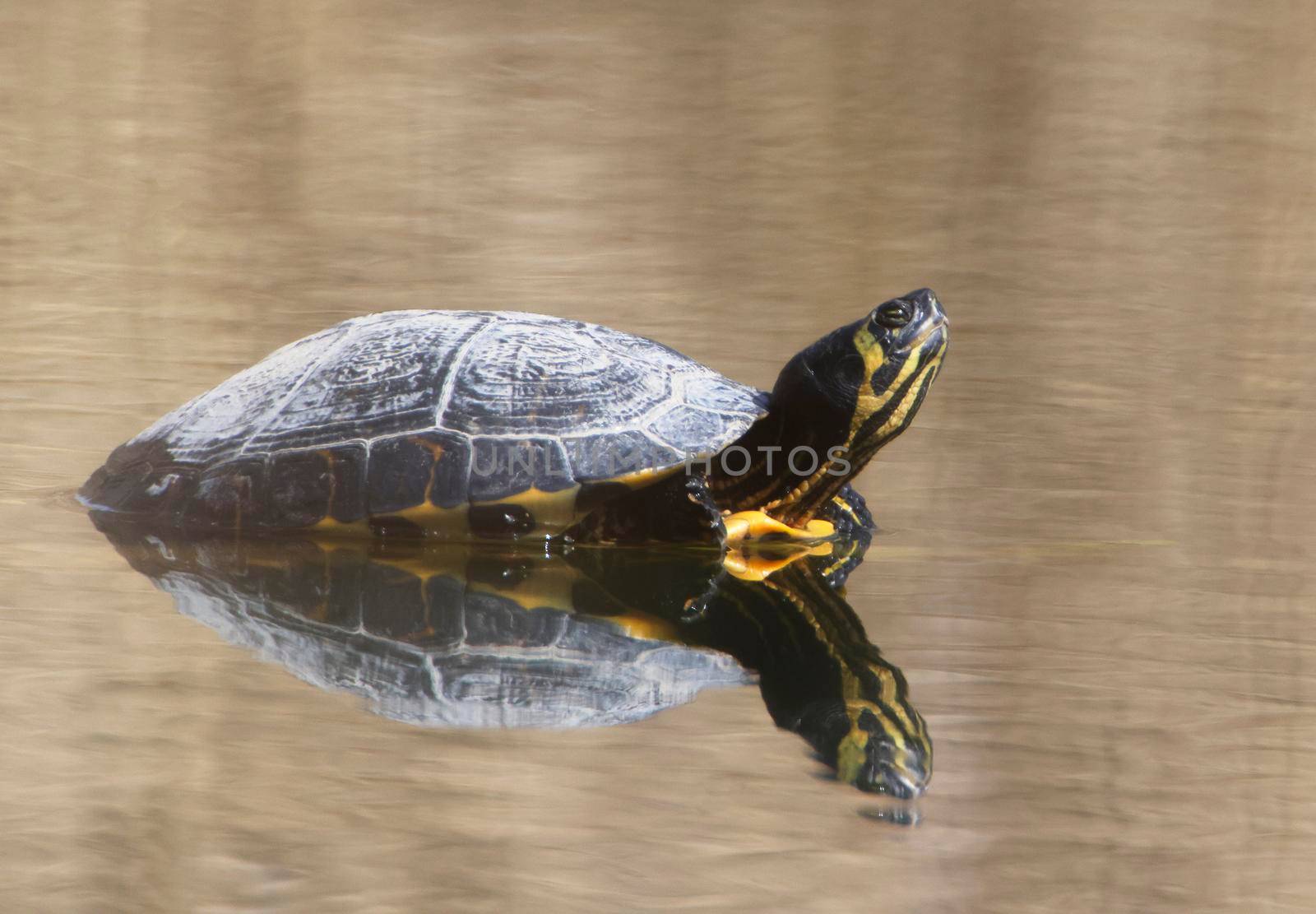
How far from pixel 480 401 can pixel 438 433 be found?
0.53 feet

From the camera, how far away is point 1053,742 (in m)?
2.17

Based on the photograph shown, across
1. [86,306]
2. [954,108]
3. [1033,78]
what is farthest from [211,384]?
[1033,78]

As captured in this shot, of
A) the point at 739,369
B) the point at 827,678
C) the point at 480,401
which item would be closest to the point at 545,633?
the point at 827,678

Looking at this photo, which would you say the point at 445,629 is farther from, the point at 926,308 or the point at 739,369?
the point at 739,369

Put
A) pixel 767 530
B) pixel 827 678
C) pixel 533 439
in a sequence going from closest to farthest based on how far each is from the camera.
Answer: pixel 827 678 < pixel 533 439 < pixel 767 530

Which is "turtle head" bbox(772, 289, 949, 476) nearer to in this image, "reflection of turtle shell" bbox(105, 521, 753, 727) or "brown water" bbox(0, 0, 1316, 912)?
"brown water" bbox(0, 0, 1316, 912)

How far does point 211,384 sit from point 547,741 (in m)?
4.45

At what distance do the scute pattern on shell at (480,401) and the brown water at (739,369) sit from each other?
59cm

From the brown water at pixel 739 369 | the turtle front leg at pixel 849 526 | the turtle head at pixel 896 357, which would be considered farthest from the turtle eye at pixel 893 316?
the brown water at pixel 739 369

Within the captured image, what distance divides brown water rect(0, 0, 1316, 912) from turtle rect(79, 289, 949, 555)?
0.40m

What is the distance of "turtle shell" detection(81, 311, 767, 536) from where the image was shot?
11.5ft

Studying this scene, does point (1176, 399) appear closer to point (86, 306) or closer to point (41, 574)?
point (41, 574)

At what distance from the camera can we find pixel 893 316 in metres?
3.67

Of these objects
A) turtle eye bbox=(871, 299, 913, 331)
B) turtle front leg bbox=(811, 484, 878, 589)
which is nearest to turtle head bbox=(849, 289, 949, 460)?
turtle eye bbox=(871, 299, 913, 331)
